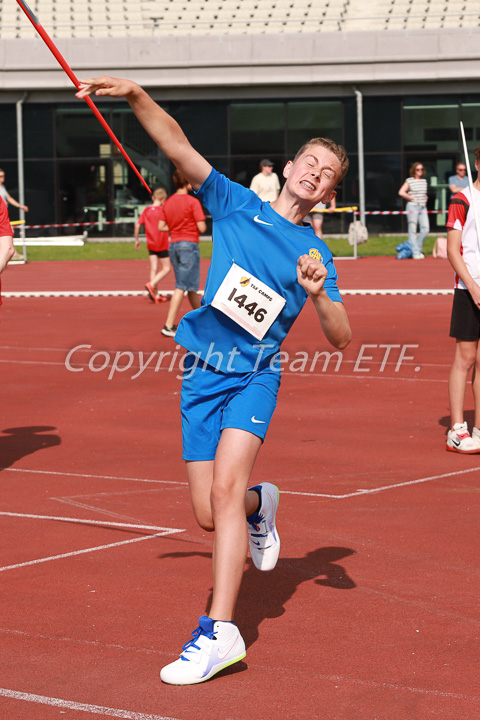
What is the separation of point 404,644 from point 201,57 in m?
32.9

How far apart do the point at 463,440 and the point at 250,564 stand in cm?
301

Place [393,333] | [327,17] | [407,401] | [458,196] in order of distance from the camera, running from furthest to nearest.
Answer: [327,17], [393,333], [407,401], [458,196]

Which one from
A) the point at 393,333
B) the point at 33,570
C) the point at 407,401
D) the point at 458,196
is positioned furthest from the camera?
the point at 393,333

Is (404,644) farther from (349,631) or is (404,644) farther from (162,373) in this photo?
(162,373)

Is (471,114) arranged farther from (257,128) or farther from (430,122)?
(257,128)

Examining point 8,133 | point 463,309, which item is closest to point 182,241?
point 463,309

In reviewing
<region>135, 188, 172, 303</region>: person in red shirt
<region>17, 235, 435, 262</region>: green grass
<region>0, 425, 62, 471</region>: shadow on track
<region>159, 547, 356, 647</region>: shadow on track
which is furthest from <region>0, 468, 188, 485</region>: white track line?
<region>17, 235, 435, 262</region>: green grass

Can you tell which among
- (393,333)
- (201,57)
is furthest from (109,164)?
(393,333)

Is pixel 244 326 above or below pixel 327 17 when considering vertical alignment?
below

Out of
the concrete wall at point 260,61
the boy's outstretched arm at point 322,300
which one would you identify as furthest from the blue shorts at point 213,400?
the concrete wall at point 260,61

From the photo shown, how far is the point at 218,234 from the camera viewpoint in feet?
15.4

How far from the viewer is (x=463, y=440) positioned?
27.3 ft

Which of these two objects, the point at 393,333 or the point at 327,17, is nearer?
the point at 393,333

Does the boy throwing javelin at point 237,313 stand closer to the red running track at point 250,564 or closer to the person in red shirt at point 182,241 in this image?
the red running track at point 250,564
